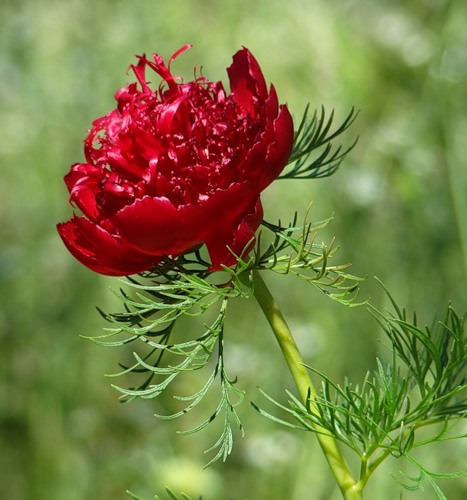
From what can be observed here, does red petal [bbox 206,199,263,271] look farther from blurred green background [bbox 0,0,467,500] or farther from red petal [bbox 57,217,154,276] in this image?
blurred green background [bbox 0,0,467,500]

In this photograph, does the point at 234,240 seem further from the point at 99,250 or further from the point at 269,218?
the point at 269,218

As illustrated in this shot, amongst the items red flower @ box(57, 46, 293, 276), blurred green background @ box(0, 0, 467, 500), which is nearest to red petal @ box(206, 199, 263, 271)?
red flower @ box(57, 46, 293, 276)

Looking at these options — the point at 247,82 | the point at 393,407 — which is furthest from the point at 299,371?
the point at 247,82

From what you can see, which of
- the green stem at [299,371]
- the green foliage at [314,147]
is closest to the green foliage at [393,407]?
the green stem at [299,371]

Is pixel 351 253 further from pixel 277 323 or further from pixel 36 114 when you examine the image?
pixel 277 323

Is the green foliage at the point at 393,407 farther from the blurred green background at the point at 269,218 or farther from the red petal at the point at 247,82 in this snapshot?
the blurred green background at the point at 269,218
